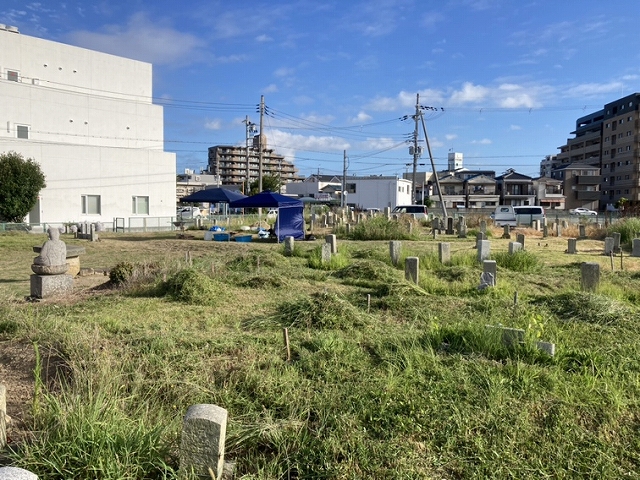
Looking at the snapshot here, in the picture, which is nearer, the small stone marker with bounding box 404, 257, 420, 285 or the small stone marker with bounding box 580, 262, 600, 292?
the small stone marker with bounding box 580, 262, 600, 292

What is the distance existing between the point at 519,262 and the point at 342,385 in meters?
7.64

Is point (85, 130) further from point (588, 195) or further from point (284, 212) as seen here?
point (588, 195)

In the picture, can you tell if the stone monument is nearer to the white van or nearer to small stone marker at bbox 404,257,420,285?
small stone marker at bbox 404,257,420,285

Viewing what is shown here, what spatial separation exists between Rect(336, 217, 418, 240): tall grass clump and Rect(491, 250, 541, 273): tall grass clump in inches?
347

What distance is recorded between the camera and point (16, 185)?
23.8 m

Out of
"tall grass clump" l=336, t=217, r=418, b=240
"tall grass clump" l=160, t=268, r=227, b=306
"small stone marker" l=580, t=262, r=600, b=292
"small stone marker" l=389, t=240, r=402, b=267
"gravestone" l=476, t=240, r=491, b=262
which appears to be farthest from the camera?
"tall grass clump" l=336, t=217, r=418, b=240

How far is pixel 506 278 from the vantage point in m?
8.62

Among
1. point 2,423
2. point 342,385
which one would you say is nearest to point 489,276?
point 342,385

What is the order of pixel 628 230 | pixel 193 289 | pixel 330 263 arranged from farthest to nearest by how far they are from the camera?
1. pixel 628 230
2. pixel 330 263
3. pixel 193 289

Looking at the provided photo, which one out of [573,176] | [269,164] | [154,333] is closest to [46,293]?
[154,333]

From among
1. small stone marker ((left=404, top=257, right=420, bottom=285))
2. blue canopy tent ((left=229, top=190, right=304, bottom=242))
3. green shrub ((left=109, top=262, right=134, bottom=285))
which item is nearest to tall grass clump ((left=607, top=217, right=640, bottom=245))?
blue canopy tent ((left=229, top=190, right=304, bottom=242))

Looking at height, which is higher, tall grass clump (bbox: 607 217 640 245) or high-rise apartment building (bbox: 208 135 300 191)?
high-rise apartment building (bbox: 208 135 300 191)

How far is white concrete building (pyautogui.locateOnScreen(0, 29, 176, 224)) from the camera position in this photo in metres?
26.5

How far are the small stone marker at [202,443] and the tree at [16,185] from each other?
25411mm
